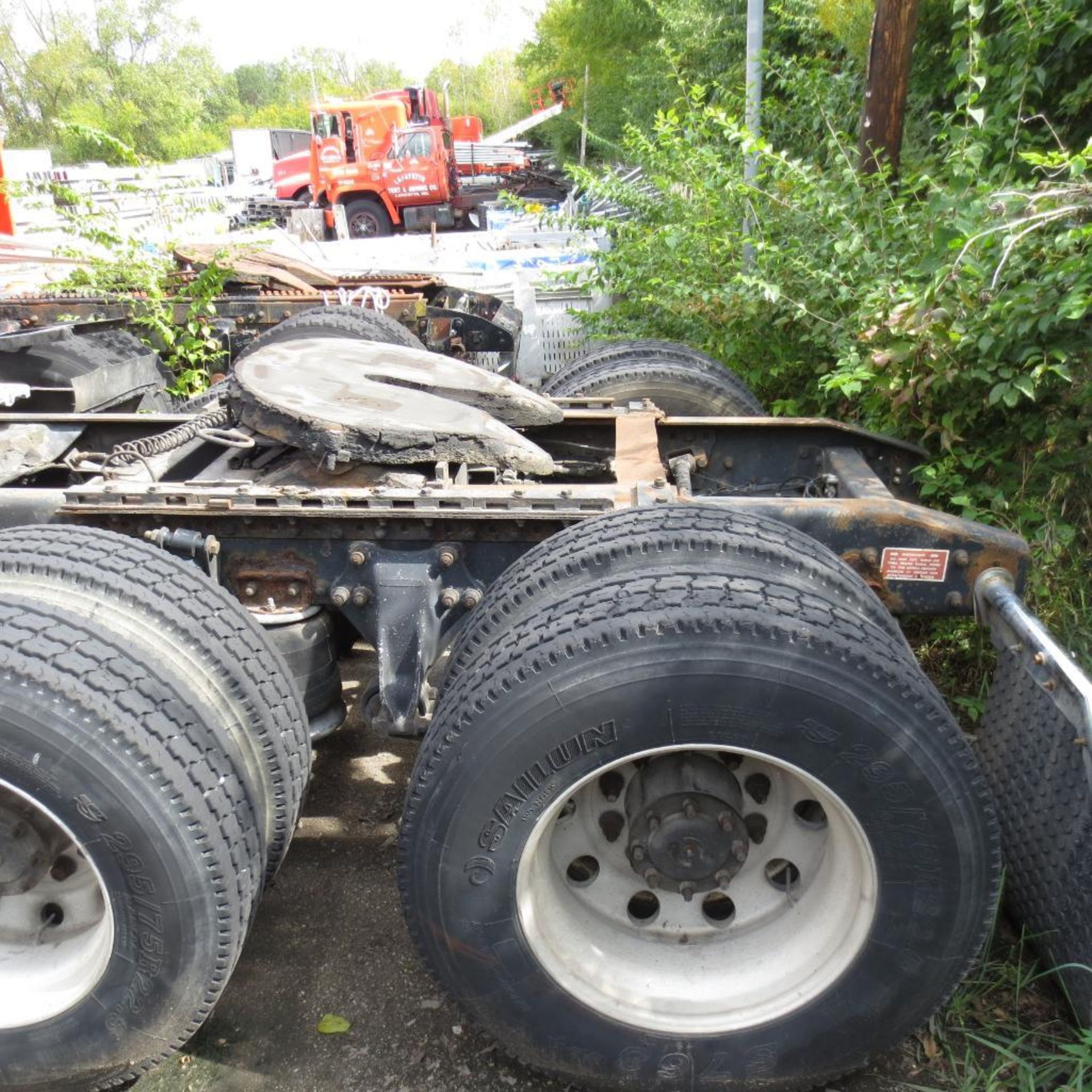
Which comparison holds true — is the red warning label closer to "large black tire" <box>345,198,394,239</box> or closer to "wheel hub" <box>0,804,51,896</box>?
"wheel hub" <box>0,804,51,896</box>

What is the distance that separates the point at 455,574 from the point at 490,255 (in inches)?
324

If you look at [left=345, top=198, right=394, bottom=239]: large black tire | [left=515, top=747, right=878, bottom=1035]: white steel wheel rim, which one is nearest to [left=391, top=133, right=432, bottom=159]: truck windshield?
[left=345, top=198, right=394, bottom=239]: large black tire

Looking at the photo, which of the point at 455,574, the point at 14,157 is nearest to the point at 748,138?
the point at 455,574

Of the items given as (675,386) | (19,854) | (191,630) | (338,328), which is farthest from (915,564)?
(338,328)

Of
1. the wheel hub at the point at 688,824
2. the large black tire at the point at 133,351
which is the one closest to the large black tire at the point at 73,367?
the large black tire at the point at 133,351

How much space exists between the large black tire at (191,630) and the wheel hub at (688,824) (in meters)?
0.88

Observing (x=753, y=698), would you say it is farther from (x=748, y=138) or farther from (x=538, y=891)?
(x=748, y=138)

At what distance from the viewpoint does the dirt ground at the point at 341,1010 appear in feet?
7.72

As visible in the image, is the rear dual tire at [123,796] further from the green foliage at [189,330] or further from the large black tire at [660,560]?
the green foliage at [189,330]

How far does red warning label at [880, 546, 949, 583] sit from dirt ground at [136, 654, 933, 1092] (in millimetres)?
1252

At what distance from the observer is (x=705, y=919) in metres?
2.36

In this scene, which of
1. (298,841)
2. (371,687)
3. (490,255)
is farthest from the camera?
(490,255)

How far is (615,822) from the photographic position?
2402mm

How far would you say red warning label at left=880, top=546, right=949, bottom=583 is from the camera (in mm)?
2820
